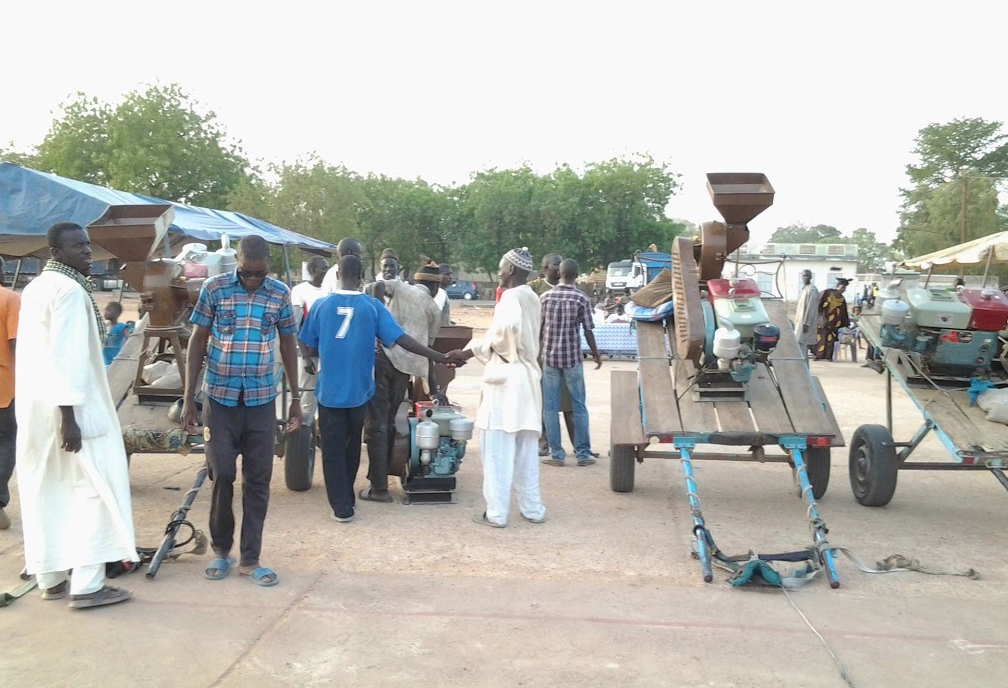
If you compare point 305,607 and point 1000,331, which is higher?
point 1000,331

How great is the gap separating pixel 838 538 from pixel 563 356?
312 cm

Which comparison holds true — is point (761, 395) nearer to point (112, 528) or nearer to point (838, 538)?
point (838, 538)

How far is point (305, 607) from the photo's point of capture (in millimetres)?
4504

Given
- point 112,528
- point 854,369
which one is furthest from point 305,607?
point 854,369

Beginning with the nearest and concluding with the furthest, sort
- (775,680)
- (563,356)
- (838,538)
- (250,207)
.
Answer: (775,680) → (838,538) → (563,356) → (250,207)

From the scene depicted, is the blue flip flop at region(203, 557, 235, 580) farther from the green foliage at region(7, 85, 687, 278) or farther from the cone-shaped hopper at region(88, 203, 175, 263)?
the green foliage at region(7, 85, 687, 278)

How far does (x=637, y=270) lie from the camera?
33.5 metres

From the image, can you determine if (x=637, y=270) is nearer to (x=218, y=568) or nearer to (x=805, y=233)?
(x=218, y=568)

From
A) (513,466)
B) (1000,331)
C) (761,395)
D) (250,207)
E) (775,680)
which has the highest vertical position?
(250,207)

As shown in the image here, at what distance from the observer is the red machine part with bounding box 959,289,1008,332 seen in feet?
21.8

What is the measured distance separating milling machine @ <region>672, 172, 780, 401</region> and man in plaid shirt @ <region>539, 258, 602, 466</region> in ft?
3.92

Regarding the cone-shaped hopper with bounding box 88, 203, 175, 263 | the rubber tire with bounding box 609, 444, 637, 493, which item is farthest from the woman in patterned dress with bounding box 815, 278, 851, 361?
the cone-shaped hopper with bounding box 88, 203, 175, 263

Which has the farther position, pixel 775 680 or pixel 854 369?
pixel 854 369

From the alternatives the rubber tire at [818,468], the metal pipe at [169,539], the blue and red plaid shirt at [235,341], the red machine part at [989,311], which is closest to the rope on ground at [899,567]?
the rubber tire at [818,468]
